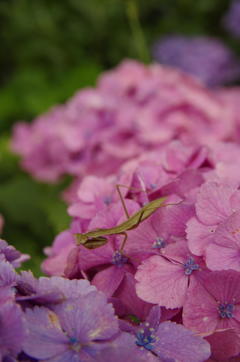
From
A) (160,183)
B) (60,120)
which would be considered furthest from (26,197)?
(160,183)

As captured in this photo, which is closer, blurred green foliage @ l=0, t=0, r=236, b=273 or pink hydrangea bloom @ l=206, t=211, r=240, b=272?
pink hydrangea bloom @ l=206, t=211, r=240, b=272

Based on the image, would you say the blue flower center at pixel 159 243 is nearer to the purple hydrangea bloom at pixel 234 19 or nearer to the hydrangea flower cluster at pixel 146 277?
the hydrangea flower cluster at pixel 146 277

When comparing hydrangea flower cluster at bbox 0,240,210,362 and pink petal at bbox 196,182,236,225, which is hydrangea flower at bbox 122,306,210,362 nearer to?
hydrangea flower cluster at bbox 0,240,210,362

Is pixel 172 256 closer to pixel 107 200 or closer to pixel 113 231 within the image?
pixel 113 231

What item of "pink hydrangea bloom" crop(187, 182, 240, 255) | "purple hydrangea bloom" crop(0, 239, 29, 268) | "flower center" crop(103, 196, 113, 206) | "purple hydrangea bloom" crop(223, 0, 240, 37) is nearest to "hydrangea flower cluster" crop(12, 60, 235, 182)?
"flower center" crop(103, 196, 113, 206)

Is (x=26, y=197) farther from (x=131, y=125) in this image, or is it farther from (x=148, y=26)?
(x=148, y=26)

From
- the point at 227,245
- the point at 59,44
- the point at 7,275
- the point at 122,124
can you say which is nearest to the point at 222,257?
the point at 227,245
